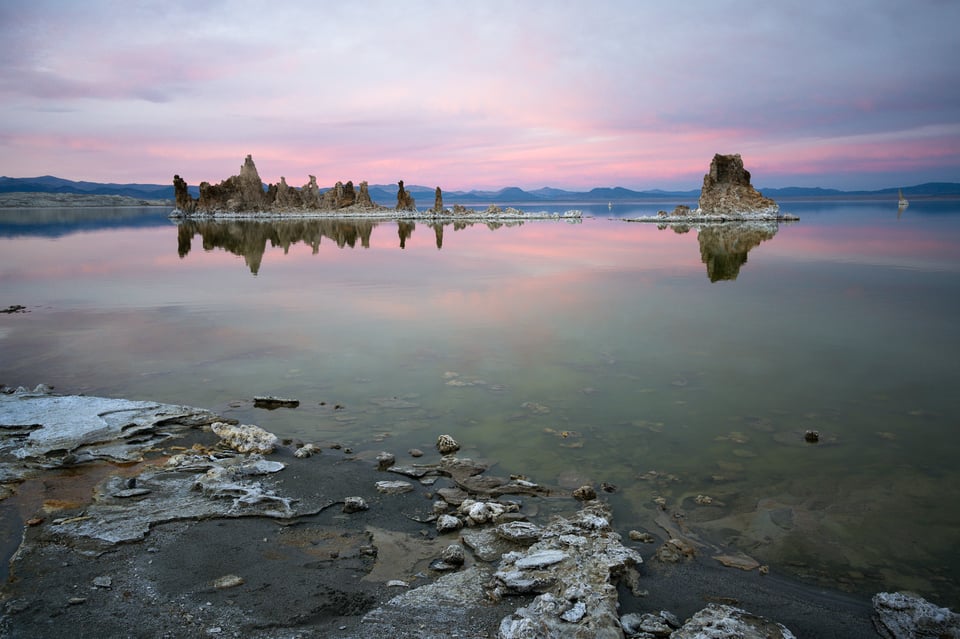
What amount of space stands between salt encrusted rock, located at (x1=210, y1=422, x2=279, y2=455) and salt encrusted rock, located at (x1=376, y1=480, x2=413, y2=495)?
1.81 metres

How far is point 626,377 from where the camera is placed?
1041cm

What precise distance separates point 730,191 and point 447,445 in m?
88.6

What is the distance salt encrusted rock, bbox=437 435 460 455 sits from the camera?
7.46 metres

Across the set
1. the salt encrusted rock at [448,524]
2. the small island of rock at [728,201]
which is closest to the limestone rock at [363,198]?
the small island of rock at [728,201]

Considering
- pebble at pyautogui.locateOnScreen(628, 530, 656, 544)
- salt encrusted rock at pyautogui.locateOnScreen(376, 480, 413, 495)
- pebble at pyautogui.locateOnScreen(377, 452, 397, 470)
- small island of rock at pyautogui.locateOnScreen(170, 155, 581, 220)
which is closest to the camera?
pebble at pyautogui.locateOnScreen(628, 530, 656, 544)

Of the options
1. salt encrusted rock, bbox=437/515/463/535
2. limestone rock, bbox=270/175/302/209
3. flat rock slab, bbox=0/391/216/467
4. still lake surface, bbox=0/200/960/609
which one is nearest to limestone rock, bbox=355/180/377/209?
limestone rock, bbox=270/175/302/209

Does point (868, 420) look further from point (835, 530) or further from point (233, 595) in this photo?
point (233, 595)

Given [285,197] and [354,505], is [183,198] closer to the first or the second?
[285,197]

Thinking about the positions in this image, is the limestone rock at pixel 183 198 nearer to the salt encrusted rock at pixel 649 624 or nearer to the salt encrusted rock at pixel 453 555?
the salt encrusted rock at pixel 453 555

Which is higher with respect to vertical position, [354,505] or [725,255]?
[725,255]

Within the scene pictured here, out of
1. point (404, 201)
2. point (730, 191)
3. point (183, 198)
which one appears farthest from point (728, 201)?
point (183, 198)

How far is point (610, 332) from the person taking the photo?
1419 centimetres

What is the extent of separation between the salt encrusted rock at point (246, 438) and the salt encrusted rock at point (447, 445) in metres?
2.19

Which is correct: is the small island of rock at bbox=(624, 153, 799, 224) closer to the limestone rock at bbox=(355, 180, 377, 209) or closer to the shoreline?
the shoreline
